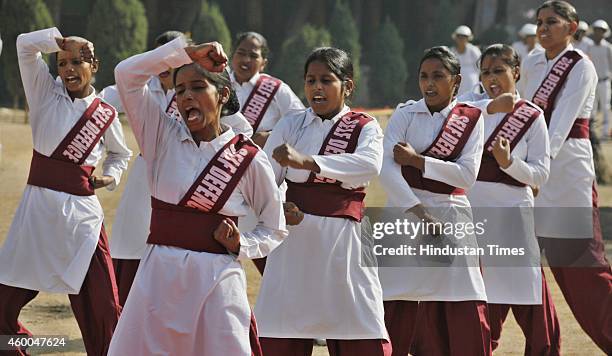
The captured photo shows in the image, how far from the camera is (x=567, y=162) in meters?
8.45

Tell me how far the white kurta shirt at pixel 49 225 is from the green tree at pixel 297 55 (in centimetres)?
1816

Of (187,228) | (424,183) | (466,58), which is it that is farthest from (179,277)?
(466,58)

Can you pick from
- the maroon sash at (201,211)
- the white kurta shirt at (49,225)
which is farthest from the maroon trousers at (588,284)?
the maroon sash at (201,211)

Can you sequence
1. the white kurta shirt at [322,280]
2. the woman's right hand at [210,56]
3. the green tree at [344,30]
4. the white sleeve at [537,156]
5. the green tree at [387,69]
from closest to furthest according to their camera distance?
the woman's right hand at [210,56] < the white kurta shirt at [322,280] < the white sleeve at [537,156] < the green tree at [344,30] < the green tree at [387,69]

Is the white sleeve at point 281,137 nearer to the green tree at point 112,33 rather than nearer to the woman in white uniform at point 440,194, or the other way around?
the woman in white uniform at point 440,194

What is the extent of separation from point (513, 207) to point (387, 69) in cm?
2054

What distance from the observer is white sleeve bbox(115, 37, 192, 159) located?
5012mm

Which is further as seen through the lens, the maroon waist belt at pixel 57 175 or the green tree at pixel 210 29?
the green tree at pixel 210 29

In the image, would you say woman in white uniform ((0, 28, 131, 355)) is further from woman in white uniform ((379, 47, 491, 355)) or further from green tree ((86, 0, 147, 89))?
green tree ((86, 0, 147, 89))

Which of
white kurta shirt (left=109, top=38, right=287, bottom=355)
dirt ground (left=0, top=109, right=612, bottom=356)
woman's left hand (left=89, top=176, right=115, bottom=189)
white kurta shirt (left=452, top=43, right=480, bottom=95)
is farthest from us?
white kurta shirt (left=452, top=43, right=480, bottom=95)

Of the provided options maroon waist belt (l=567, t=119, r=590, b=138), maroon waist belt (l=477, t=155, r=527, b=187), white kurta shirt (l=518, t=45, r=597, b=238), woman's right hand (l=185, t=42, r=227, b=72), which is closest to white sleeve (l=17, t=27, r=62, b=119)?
woman's right hand (l=185, t=42, r=227, b=72)

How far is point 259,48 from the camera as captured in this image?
9.27 m

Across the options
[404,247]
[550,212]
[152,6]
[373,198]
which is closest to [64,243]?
[404,247]

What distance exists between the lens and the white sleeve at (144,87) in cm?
501
